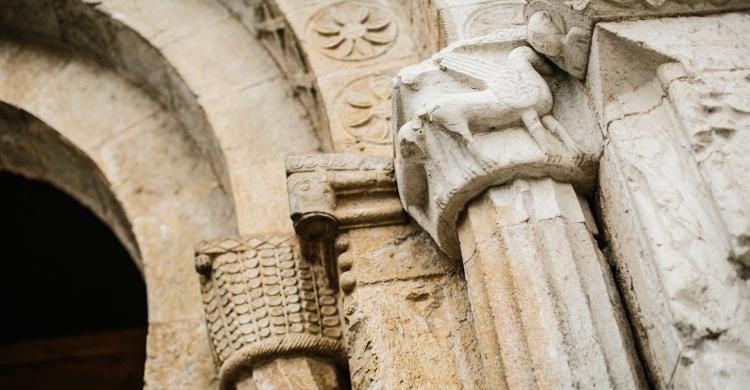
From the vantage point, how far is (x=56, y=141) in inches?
141

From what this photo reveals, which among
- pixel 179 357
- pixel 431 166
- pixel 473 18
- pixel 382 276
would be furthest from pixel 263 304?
pixel 473 18

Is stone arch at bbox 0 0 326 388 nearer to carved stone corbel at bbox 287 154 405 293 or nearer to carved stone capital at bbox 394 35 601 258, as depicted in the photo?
carved stone corbel at bbox 287 154 405 293

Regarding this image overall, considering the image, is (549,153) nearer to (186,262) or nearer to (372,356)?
(372,356)

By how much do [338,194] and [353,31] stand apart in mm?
845

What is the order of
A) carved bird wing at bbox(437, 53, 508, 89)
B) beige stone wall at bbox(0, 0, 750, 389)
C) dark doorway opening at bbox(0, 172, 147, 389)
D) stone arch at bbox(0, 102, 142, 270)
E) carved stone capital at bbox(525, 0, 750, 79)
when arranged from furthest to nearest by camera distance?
dark doorway opening at bbox(0, 172, 147, 389) < stone arch at bbox(0, 102, 142, 270) < carved bird wing at bbox(437, 53, 508, 89) < carved stone capital at bbox(525, 0, 750, 79) < beige stone wall at bbox(0, 0, 750, 389)

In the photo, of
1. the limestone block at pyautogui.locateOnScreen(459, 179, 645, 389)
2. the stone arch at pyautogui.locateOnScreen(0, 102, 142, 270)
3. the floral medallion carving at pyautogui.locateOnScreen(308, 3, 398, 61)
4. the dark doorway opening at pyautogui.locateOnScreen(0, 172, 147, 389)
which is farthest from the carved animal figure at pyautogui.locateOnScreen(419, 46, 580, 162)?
the dark doorway opening at pyautogui.locateOnScreen(0, 172, 147, 389)

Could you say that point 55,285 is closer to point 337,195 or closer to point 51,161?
point 51,161

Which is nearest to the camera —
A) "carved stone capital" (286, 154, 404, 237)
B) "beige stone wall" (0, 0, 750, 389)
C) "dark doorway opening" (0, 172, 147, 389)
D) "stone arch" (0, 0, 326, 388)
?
"beige stone wall" (0, 0, 750, 389)

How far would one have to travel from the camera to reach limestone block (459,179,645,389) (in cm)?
190

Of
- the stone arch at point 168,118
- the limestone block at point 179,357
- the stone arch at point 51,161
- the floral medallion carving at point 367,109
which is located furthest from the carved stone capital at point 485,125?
the stone arch at point 51,161

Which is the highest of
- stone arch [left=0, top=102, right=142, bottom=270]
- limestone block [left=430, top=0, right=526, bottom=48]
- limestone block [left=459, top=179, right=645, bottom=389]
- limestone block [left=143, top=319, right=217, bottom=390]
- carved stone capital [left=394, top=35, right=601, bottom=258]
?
stone arch [left=0, top=102, right=142, bottom=270]

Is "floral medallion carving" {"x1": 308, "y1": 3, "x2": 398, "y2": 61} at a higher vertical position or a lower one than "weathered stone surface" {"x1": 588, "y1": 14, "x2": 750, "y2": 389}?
higher

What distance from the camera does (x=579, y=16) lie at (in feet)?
7.08

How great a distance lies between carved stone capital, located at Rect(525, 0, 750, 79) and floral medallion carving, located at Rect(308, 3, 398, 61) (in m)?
1.00
